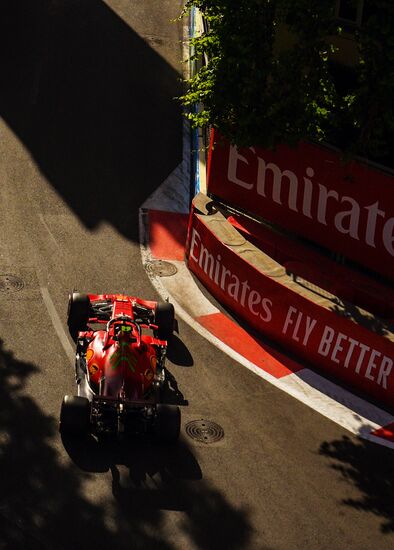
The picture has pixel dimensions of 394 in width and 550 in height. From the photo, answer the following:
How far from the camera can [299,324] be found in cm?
1798

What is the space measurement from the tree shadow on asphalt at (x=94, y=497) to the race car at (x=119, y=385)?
0.44 metres

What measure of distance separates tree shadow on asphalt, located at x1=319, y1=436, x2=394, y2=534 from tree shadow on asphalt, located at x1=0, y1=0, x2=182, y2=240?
786 centimetres

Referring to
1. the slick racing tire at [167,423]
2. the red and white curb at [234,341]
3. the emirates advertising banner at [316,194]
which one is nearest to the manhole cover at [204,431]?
the slick racing tire at [167,423]

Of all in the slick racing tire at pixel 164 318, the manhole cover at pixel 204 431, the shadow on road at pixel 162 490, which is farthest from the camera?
the slick racing tire at pixel 164 318

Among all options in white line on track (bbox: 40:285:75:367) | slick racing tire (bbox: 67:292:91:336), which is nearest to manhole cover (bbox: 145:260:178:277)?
white line on track (bbox: 40:285:75:367)

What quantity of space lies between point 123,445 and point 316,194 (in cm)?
753

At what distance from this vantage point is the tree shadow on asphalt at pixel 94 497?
42.4ft

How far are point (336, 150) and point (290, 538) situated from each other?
343 inches

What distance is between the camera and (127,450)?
14734 millimetres

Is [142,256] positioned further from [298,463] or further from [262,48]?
A: [298,463]

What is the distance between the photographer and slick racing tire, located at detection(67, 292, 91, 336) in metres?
17.3

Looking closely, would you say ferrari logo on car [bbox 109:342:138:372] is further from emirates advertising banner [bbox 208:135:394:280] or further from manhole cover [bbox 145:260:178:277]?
emirates advertising banner [bbox 208:135:394:280]

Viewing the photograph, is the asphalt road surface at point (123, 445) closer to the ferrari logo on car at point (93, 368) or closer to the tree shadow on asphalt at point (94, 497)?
the tree shadow on asphalt at point (94, 497)

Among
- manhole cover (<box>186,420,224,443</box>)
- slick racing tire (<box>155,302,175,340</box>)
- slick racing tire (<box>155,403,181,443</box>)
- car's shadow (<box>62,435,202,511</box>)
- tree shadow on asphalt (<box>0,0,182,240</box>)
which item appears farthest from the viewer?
tree shadow on asphalt (<box>0,0,182,240</box>)
